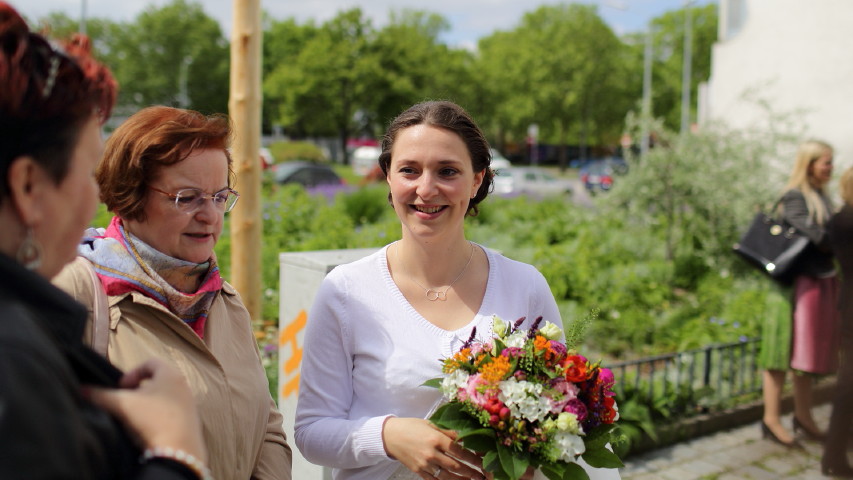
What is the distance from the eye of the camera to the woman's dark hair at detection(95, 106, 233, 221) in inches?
77.1

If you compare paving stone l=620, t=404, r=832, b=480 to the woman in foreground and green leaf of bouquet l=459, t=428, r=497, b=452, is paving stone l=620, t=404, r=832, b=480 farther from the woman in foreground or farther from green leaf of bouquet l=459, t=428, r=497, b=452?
the woman in foreground

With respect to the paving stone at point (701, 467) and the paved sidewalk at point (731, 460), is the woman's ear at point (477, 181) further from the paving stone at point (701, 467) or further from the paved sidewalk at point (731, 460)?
the paving stone at point (701, 467)

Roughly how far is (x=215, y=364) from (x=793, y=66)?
1273 centimetres

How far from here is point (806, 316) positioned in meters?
5.00

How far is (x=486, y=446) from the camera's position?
181 cm

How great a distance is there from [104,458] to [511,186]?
27995 millimetres

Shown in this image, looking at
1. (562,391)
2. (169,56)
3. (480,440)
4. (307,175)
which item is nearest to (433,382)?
(480,440)

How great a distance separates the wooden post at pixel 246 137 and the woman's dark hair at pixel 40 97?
3.64 metres

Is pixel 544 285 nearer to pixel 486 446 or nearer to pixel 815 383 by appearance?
pixel 486 446

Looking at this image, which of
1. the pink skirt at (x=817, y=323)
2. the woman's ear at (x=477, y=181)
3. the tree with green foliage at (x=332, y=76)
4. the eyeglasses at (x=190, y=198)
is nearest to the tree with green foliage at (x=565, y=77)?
the tree with green foliage at (x=332, y=76)

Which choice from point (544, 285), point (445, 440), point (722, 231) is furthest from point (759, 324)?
point (445, 440)

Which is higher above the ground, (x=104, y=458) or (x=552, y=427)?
(x=104, y=458)

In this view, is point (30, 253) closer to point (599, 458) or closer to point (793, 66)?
point (599, 458)

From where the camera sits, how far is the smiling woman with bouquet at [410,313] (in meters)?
2.10
